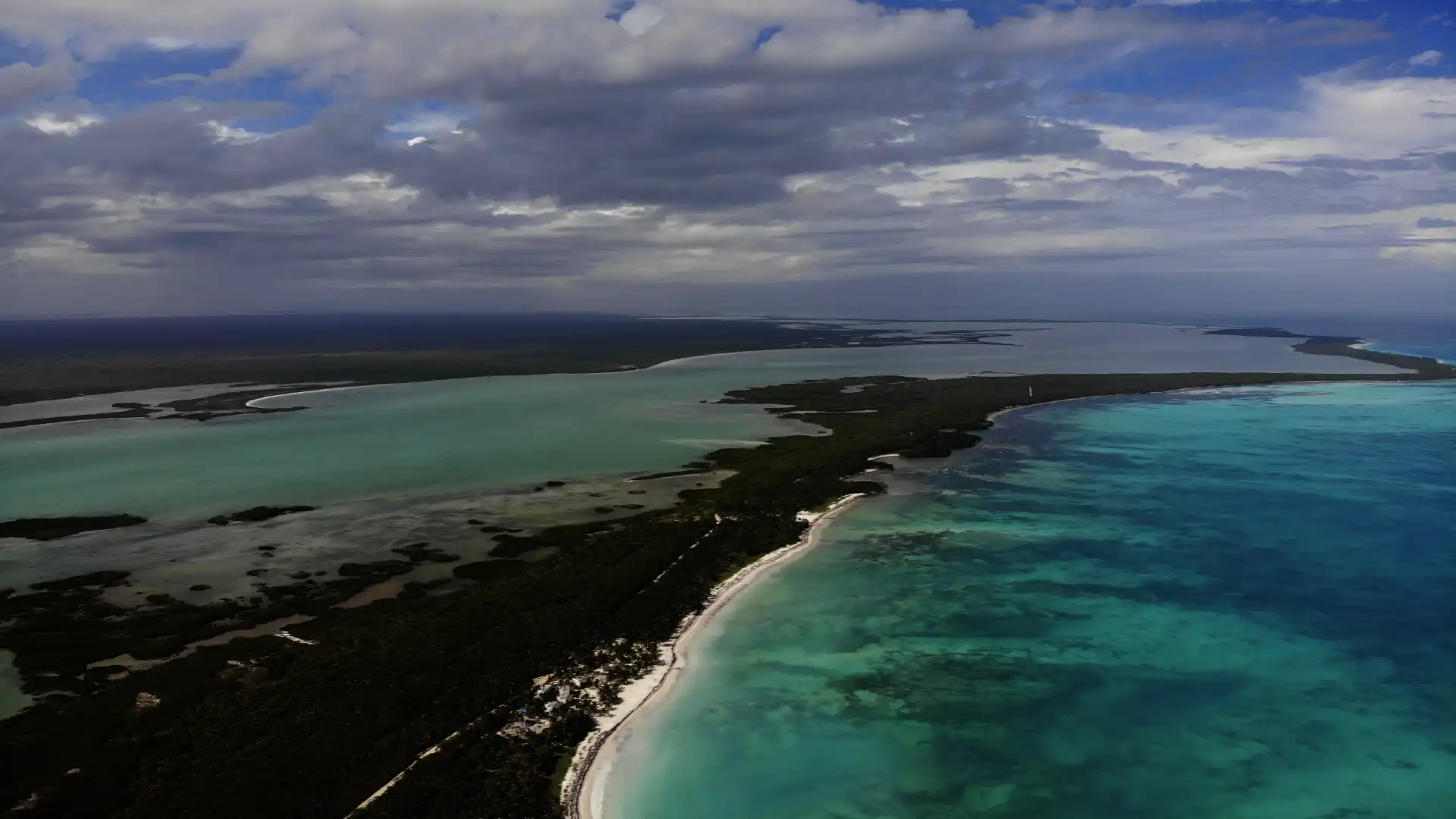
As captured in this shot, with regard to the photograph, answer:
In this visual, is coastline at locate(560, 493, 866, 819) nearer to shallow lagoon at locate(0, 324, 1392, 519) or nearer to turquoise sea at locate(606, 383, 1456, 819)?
turquoise sea at locate(606, 383, 1456, 819)

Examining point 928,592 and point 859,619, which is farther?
point 928,592

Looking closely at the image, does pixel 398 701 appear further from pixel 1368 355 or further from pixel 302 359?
pixel 1368 355

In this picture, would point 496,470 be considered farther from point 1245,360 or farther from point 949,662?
point 1245,360

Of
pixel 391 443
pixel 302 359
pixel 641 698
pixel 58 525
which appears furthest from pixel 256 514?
pixel 302 359

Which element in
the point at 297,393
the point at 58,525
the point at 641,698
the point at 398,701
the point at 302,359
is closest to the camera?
the point at 398,701

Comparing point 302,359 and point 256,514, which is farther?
point 302,359

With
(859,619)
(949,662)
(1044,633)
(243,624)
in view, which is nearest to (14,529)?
(243,624)
